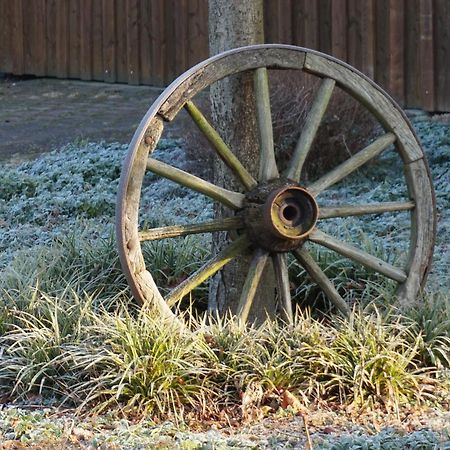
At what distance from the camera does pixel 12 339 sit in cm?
590

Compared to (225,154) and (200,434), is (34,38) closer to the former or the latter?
(225,154)

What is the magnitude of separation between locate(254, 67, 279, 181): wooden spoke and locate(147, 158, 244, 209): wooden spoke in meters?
0.20

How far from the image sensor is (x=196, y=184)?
596 cm

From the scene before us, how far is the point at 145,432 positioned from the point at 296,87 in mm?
6008

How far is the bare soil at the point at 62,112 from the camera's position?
13.2 meters

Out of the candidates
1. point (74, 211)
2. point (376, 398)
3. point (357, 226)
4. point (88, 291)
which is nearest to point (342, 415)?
point (376, 398)

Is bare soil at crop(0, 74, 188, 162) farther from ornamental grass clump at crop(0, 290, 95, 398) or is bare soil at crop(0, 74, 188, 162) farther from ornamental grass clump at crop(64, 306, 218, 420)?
ornamental grass clump at crop(64, 306, 218, 420)

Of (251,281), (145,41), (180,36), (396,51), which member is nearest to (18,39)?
(145,41)

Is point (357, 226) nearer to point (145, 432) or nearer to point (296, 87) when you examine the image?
point (296, 87)

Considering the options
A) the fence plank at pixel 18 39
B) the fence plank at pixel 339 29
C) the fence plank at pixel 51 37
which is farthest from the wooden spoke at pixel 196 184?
the fence plank at pixel 18 39

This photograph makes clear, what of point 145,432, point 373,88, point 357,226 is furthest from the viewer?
point 357,226

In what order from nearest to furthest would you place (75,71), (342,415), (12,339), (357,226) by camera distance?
(342,415)
(12,339)
(357,226)
(75,71)

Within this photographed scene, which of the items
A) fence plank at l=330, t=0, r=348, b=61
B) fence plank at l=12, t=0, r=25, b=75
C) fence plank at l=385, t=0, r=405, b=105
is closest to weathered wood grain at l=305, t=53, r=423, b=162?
fence plank at l=385, t=0, r=405, b=105

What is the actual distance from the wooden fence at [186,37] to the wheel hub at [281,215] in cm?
657
